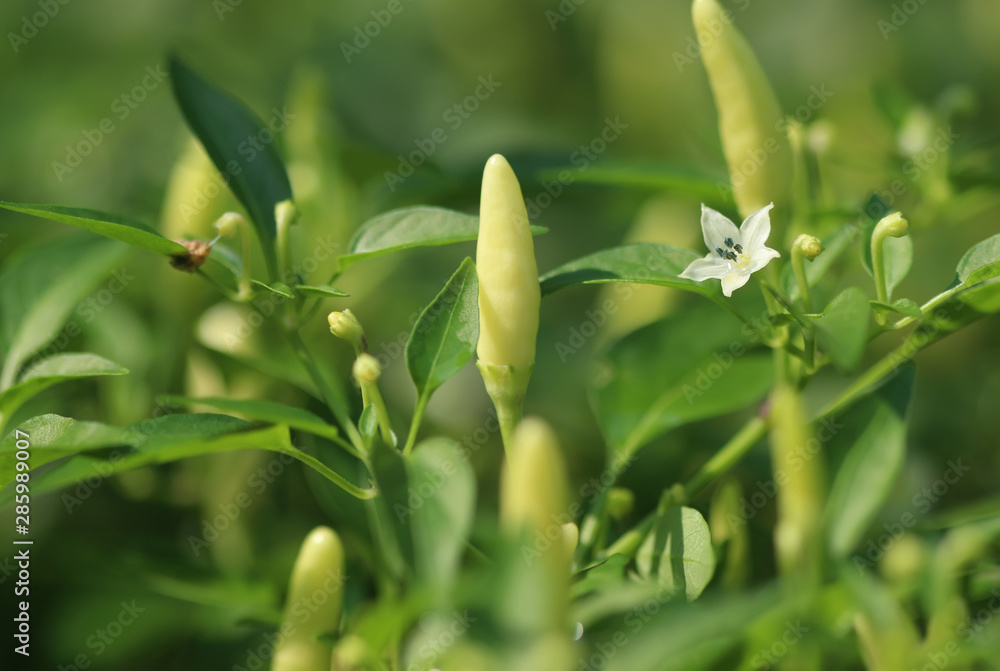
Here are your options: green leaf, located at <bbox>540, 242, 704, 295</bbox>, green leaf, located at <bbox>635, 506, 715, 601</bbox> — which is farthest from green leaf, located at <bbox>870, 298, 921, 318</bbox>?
green leaf, located at <bbox>635, 506, 715, 601</bbox>

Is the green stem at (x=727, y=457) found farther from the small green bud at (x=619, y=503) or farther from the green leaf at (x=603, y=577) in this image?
the green leaf at (x=603, y=577)

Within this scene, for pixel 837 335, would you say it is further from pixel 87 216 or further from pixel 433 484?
pixel 87 216

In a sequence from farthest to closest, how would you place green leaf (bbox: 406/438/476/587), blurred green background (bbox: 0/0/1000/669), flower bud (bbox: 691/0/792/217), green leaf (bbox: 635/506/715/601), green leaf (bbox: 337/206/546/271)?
1. blurred green background (bbox: 0/0/1000/669)
2. flower bud (bbox: 691/0/792/217)
3. green leaf (bbox: 337/206/546/271)
4. green leaf (bbox: 635/506/715/601)
5. green leaf (bbox: 406/438/476/587)

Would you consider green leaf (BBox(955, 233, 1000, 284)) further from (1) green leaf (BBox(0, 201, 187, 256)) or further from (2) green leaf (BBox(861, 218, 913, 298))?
(1) green leaf (BBox(0, 201, 187, 256))

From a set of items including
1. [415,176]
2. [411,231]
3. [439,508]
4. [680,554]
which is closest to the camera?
[439,508]

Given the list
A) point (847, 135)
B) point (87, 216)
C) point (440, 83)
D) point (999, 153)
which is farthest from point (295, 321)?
point (847, 135)

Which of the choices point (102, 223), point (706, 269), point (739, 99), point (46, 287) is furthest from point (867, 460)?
point (46, 287)

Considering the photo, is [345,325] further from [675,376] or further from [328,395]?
[675,376]
